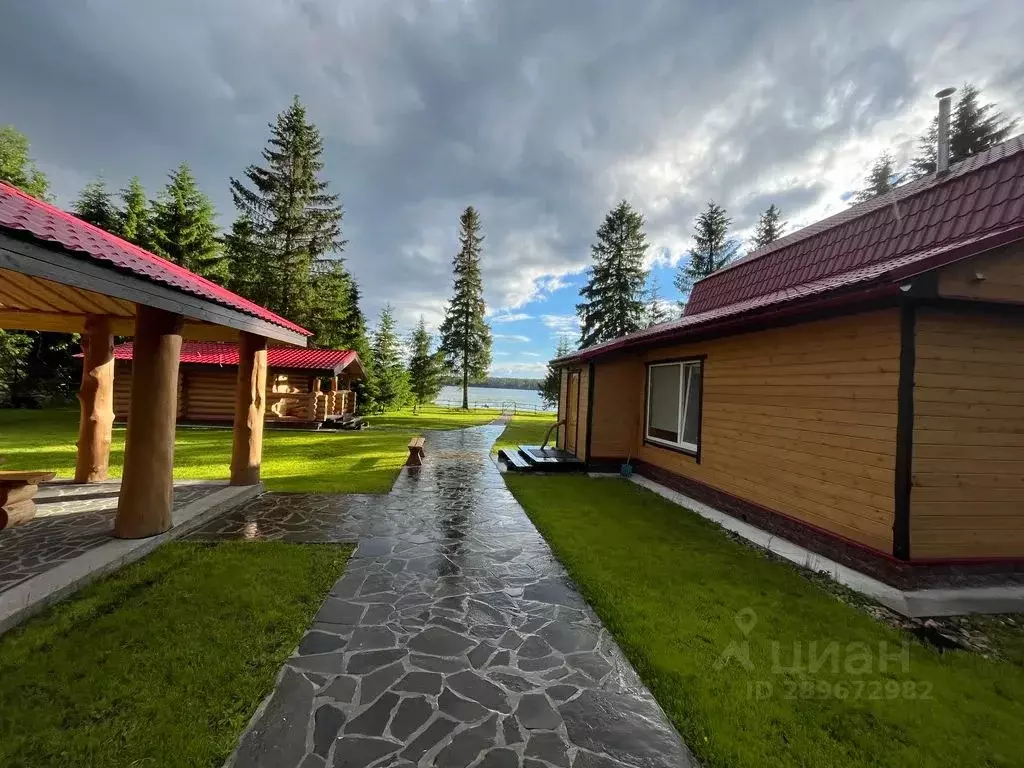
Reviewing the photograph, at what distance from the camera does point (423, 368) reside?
34.1 m

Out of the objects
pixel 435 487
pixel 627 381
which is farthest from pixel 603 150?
pixel 435 487

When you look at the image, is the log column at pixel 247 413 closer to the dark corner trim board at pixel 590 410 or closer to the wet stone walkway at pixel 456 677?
the wet stone walkway at pixel 456 677

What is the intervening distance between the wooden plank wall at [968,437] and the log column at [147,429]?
7753 millimetres

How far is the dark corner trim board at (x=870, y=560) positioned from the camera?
392cm

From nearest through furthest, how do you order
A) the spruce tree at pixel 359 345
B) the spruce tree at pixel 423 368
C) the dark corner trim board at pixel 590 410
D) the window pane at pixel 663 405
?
the window pane at pixel 663 405 < the dark corner trim board at pixel 590 410 < the spruce tree at pixel 359 345 < the spruce tree at pixel 423 368

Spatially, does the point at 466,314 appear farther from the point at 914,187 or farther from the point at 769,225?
the point at 914,187

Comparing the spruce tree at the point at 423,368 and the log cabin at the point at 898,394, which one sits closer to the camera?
the log cabin at the point at 898,394

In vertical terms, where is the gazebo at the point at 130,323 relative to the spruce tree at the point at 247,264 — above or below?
below

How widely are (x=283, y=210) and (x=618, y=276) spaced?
2030 cm

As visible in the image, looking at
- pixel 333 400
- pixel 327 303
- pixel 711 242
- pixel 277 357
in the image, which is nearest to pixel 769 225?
pixel 711 242

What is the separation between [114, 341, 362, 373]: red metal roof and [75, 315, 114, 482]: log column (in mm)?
9011

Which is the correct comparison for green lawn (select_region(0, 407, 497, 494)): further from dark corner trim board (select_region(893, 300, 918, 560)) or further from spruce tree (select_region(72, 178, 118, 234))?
spruce tree (select_region(72, 178, 118, 234))

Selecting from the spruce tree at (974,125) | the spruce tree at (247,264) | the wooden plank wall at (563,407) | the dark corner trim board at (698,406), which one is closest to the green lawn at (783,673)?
the dark corner trim board at (698,406)

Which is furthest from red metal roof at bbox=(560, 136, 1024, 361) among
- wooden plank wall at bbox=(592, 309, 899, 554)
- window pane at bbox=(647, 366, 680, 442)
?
window pane at bbox=(647, 366, 680, 442)
